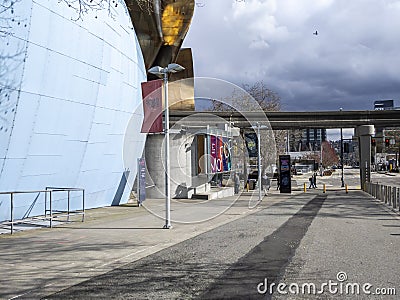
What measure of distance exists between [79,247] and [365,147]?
36006 millimetres

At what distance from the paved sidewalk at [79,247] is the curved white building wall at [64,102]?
2156mm

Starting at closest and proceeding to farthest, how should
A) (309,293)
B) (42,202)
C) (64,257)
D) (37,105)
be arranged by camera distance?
(309,293) → (64,257) → (37,105) → (42,202)

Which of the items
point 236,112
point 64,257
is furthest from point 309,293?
point 236,112

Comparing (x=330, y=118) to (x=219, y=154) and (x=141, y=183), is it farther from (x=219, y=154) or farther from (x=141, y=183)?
(x=141, y=183)

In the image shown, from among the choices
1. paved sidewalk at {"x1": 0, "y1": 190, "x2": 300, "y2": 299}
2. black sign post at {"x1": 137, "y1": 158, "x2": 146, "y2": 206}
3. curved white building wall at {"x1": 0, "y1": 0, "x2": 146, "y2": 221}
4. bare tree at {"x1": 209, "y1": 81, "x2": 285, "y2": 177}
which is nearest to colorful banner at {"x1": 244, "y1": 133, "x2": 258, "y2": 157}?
bare tree at {"x1": 209, "y1": 81, "x2": 285, "y2": 177}

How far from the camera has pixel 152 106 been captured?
80.3 ft

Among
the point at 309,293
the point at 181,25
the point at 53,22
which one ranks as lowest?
the point at 309,293

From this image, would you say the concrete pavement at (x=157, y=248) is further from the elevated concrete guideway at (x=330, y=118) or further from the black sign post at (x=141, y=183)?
the elevated concrete guideway at (x=330, y=118)

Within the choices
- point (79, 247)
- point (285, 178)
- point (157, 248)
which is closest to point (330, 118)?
point (285, 178)

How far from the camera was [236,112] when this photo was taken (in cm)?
3981

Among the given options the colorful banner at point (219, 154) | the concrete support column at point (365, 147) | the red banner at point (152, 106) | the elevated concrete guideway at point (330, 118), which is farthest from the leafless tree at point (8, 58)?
the concrete support column at point (365, 147)

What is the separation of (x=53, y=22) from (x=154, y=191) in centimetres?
1555

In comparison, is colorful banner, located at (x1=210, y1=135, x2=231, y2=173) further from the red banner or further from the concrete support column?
the concrete support column

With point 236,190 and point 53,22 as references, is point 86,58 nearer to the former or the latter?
point 53,22
